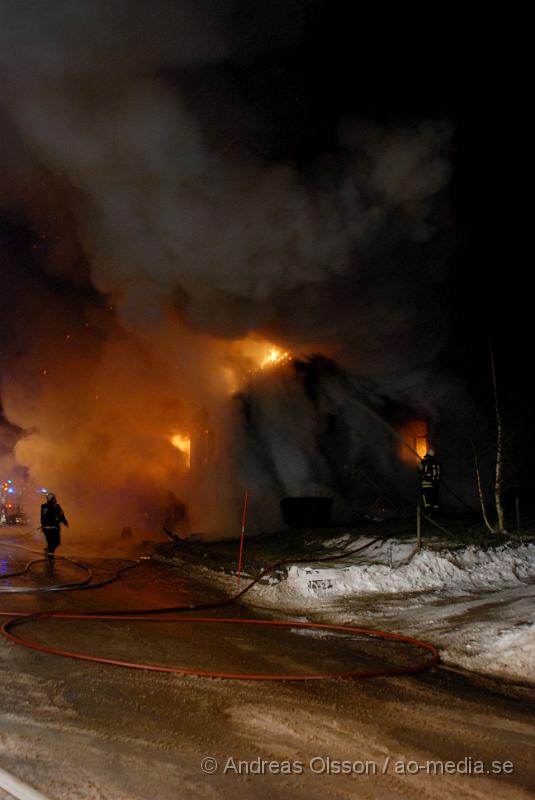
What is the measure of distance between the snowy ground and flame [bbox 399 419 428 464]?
886 cm

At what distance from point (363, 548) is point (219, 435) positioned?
914 cm

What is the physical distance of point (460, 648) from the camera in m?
5.46

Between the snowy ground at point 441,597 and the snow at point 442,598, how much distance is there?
11mm

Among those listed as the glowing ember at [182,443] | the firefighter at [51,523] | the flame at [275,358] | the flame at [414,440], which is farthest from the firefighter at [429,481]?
the glowing ember at [182,443]

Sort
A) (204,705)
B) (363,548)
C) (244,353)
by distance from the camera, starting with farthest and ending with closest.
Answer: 1. (244,353)
2. (363,548)
3. (204,705)

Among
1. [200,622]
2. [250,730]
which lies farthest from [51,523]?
[250,730]

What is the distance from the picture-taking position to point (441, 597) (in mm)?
7512

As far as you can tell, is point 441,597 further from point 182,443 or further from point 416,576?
point 182,443

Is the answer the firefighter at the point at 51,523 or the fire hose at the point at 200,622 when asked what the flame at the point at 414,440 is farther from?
the fire hose at the point at 200,622

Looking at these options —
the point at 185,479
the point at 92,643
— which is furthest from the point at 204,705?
the point at 185,479

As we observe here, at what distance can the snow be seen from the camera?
5.25 meters

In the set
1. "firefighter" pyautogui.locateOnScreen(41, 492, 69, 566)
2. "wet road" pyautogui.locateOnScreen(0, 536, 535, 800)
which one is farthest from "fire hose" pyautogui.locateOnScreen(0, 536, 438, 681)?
"firefighter" pyautogui.locateOnScreen(41, 492, 69, 566)

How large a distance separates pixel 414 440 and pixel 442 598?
1167 centimetres

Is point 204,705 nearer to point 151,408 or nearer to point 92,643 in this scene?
point 92,643
